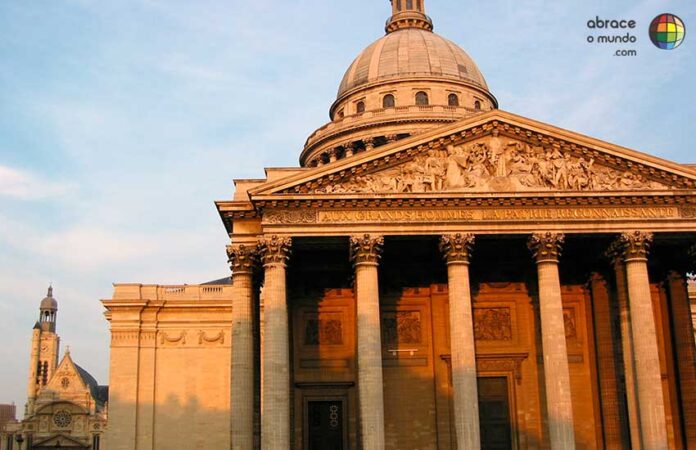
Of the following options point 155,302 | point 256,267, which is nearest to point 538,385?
point 256,267

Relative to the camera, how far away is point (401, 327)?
42094mm

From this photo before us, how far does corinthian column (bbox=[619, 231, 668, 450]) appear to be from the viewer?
35.7 m

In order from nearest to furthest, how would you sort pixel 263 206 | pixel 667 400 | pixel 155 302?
pixel 263 206 < pixel 667 400 < pixel 155 302

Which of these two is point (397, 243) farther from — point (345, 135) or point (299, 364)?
point (345, 135)

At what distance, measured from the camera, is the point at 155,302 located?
185ft

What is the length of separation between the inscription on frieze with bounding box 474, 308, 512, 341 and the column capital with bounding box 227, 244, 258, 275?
10.5 metres

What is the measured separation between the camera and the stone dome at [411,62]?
230 feet

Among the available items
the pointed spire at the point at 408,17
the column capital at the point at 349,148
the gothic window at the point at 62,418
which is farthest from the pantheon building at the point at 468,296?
the gothic window at the point at 62,418

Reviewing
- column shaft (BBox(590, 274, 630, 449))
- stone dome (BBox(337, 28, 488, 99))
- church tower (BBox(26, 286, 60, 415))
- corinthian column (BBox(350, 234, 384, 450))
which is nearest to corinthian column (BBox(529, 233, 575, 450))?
column shaft (BBox(590, 274, 630, 449))

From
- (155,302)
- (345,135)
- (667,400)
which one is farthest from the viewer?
(345,135)

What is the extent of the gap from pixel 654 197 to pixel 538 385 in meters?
9.64

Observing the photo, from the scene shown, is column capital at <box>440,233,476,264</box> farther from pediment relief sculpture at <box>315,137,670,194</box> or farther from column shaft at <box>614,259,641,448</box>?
column shaft at <box>614,259,641,448</box>

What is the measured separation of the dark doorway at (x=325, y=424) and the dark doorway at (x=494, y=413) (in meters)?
6.14

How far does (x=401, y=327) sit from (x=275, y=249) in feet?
27.2
